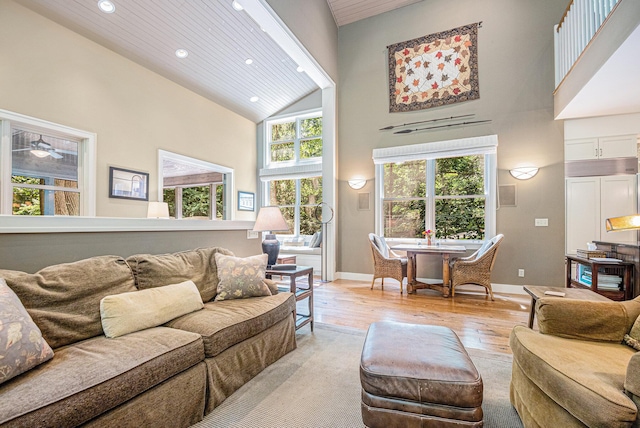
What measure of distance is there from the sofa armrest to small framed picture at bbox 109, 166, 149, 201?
4828 mm

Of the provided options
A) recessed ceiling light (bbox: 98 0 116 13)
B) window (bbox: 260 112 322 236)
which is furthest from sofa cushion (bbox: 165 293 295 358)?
window (bbox: 260 112 322 236)

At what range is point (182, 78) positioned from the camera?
16.0ft

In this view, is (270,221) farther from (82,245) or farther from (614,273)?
(614,273)

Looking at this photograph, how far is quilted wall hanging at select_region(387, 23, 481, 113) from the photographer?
466cm

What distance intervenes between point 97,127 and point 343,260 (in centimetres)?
427

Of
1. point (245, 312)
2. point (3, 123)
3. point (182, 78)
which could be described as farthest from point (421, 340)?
point (182, 78)

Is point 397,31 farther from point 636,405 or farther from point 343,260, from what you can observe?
point 636,405

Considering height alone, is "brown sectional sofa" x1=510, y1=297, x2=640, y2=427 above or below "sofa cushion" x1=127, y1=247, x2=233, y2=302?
below

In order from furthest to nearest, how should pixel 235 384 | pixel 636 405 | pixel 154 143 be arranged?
pixel 154 143 < pixel 235 384 < pixel 636 405

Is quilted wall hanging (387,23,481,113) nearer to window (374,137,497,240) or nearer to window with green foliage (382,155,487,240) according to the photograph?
window (374,137,497,240)

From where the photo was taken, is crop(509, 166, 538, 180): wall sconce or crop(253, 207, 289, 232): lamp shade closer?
crop(253, 207, 289, 232): lamp shade

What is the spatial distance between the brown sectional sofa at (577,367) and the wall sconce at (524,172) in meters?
3.20

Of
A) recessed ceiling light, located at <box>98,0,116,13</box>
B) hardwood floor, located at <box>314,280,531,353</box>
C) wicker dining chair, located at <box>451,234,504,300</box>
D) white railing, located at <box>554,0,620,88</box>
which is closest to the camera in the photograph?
hardwood floor, located at <box>314,280,531,353</box>

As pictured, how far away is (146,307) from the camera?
1708 mm
